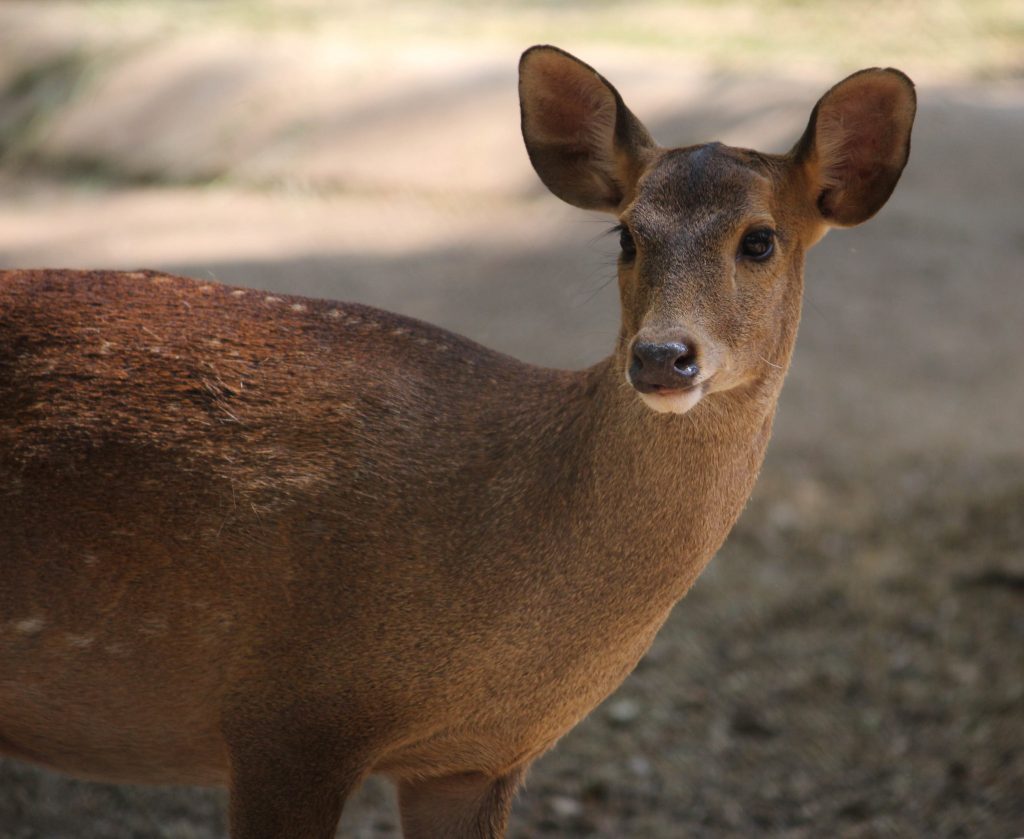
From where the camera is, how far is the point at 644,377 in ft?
9.27

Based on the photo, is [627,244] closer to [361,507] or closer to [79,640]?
[361,507]

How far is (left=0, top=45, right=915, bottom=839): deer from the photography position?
10.1 feet

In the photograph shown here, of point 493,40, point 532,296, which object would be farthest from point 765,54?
point 532,296

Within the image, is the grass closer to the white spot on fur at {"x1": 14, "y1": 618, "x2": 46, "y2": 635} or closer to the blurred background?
the blurred background

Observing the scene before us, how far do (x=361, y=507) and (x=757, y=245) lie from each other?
989 millimetres

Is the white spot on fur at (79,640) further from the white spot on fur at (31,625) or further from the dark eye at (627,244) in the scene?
the dark eye at (627,244)

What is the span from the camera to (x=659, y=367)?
282 centimetres

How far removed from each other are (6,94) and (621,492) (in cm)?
748

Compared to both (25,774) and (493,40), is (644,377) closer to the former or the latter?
(25,774)

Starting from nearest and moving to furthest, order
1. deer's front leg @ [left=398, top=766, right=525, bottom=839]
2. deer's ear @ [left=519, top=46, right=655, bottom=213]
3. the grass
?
deer's ear @ [left=519, top=46, right=655, bottom=213] < deer's front leg @ [left=398, top=766, right=525, bottom=839] < the grass

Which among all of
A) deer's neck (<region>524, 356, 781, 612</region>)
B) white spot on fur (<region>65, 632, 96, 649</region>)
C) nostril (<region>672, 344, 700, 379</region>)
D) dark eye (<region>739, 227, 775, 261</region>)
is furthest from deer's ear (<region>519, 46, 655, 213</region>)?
white spot on fur (<region>65, 632, 96, 649</region>)

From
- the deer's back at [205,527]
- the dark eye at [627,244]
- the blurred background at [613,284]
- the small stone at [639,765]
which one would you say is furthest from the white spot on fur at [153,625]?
the small stone at [639,765]

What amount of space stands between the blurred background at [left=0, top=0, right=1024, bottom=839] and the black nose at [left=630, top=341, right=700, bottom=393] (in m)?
1.74

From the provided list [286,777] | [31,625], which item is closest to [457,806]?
[286,777]
